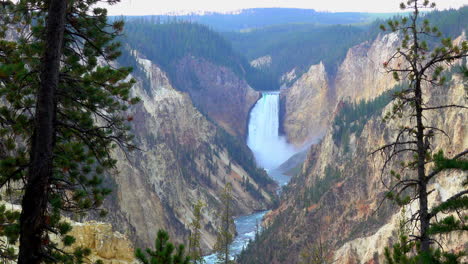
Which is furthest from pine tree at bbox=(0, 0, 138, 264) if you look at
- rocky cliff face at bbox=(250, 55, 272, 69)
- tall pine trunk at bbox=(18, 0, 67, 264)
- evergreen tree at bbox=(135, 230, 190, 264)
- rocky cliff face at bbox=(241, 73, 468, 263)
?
rocky cliff face at bbox=(250, 55, 272, 69)

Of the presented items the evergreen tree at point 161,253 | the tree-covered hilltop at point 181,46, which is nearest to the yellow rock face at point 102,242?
the evergreen tree at point 161,253

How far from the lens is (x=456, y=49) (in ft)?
35.7

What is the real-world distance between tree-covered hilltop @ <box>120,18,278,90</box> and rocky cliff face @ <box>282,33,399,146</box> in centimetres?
2132

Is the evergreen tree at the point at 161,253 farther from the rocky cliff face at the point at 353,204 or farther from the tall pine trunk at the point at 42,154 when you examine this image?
the rocky cliff face at the point at 353,204

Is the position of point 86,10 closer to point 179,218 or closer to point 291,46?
point 179,218

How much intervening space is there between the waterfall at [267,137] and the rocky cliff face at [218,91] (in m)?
2.42

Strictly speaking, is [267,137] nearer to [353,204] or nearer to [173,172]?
[173,172]

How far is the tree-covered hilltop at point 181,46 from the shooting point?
13500 cm

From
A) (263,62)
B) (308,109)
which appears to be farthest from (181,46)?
(263,62)

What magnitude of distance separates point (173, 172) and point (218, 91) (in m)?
72.3

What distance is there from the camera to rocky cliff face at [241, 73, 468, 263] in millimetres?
42625

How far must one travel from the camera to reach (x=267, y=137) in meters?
137

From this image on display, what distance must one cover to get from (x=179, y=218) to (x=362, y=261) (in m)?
32.8

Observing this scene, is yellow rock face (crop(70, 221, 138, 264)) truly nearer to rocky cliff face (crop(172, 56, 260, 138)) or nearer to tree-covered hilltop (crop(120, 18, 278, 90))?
tree-covered hilltop (crop(120, 18, 278, 90))
